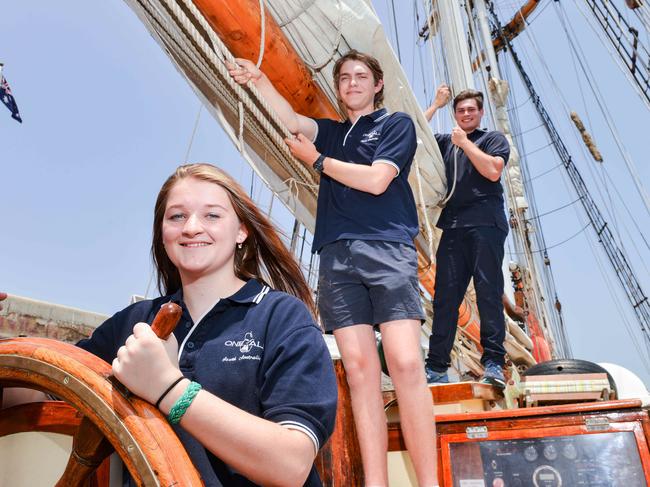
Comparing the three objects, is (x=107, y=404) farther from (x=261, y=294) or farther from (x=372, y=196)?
(x=372, y=196)

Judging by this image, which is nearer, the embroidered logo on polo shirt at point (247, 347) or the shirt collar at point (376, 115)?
the embroidered logo on polo shirt at point (247, 347)

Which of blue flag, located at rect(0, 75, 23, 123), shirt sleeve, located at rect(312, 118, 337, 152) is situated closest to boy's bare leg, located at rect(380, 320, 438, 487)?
shirt sleeve, located at rect(312, 118, 337, 152)

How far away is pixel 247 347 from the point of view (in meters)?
0.92

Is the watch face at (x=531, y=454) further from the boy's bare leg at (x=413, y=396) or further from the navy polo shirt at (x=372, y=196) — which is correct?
the navy polo shirt at (x=372, y=196)

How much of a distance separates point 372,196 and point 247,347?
909 millimetres

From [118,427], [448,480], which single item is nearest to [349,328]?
[448,480]

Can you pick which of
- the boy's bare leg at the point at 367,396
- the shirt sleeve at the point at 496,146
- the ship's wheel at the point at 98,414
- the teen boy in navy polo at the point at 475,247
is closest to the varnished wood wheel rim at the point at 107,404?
the ship's wheel at the point at 98,414

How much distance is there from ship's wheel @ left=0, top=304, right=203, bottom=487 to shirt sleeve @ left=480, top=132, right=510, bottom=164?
212 centimetres

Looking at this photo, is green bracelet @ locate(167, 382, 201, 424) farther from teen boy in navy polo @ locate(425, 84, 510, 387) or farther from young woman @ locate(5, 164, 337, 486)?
teen boy in navy polo @ locate(425, 84, 510, 387)

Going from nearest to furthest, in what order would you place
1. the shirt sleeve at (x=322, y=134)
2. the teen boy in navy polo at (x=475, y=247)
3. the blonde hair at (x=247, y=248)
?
1. the blonde hair at (x=247, y=248)
2. the shirt sleeve at (x=322, y=134)
3. the teen boy in navy polo at (x=475, y=247)

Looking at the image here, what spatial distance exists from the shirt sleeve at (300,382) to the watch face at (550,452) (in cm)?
103

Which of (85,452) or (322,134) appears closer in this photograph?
(85,452)

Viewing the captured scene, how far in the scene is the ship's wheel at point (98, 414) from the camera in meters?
0.65

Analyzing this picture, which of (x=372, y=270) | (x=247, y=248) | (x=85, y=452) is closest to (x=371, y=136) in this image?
(x=372, y=270)
